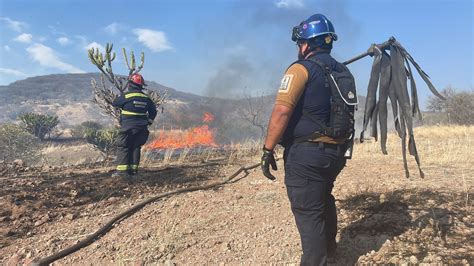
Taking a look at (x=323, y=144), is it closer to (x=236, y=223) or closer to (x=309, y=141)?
(x=309, y=141)

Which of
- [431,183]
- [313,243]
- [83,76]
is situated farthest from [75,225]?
[83,76]

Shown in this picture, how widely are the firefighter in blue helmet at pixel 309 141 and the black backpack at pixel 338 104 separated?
1 cm

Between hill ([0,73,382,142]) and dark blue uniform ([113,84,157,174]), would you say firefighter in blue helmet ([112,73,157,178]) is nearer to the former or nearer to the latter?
dark blue uniform ([113,84,157,174])

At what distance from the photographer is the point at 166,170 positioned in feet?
26.2

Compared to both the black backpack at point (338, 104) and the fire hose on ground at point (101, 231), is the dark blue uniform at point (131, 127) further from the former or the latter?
the black backpack at point (338, 104)

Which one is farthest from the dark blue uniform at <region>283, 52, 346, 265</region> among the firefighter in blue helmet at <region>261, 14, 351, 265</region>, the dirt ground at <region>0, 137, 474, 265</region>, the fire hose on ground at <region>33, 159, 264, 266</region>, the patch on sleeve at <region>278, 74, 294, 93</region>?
the fire hose on ground at <region>33, 159, 264, 266</region>

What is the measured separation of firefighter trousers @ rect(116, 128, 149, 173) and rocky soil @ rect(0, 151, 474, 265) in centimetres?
71

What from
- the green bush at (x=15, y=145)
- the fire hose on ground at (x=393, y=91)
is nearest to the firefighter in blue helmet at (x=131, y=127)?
the fire hose on ground at (x=393, y=91)

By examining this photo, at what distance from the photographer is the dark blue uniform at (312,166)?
2854 millimetres

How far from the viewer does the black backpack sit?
2.89 m

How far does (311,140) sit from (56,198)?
422 cm

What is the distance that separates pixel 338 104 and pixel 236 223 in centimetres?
194

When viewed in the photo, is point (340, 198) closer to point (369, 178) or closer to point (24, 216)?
point (369, 178)

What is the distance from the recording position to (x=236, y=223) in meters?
4.25
